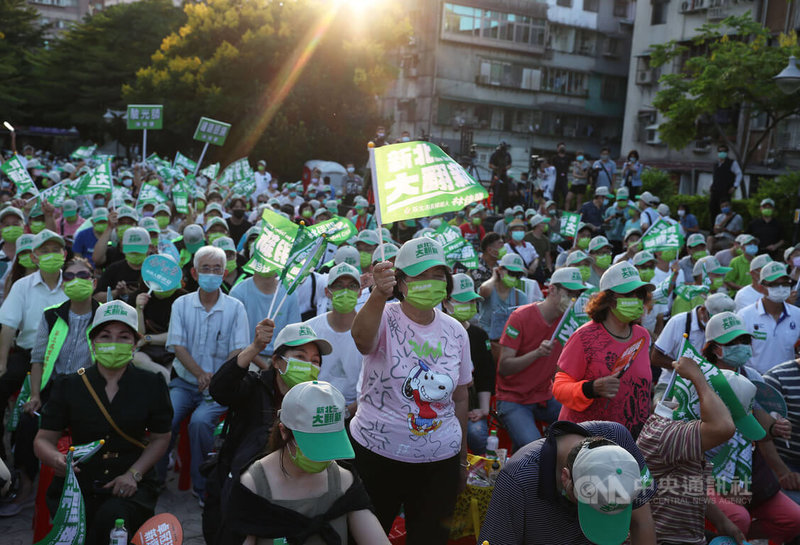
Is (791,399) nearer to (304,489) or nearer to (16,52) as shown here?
(304,489)

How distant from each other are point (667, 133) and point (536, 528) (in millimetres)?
26608

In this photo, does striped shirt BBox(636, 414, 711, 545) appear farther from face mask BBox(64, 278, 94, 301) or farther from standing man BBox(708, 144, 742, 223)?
standing man BBox(708, 144, 742, 223)

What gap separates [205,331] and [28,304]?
1.60m

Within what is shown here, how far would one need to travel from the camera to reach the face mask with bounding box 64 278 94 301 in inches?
226

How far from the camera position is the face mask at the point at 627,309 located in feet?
15.5

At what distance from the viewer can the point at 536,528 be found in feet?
10.1

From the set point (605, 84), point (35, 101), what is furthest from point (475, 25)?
point (35, 101)

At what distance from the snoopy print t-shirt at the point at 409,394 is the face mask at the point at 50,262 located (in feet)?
12.2

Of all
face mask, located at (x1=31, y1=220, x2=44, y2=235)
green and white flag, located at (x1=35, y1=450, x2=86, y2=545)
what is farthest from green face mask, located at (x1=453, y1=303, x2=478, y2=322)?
face mask, located at (x1=31, y1=220, x2=44, y2=235)

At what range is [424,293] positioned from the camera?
409 centimetres

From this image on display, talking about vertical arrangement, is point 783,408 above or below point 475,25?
below

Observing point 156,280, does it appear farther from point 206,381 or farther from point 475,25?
point 475,25

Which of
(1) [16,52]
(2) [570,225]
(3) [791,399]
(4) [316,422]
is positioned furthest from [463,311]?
(1) [16,52]

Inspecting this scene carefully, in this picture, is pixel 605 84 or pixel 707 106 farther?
pixel 605 84
